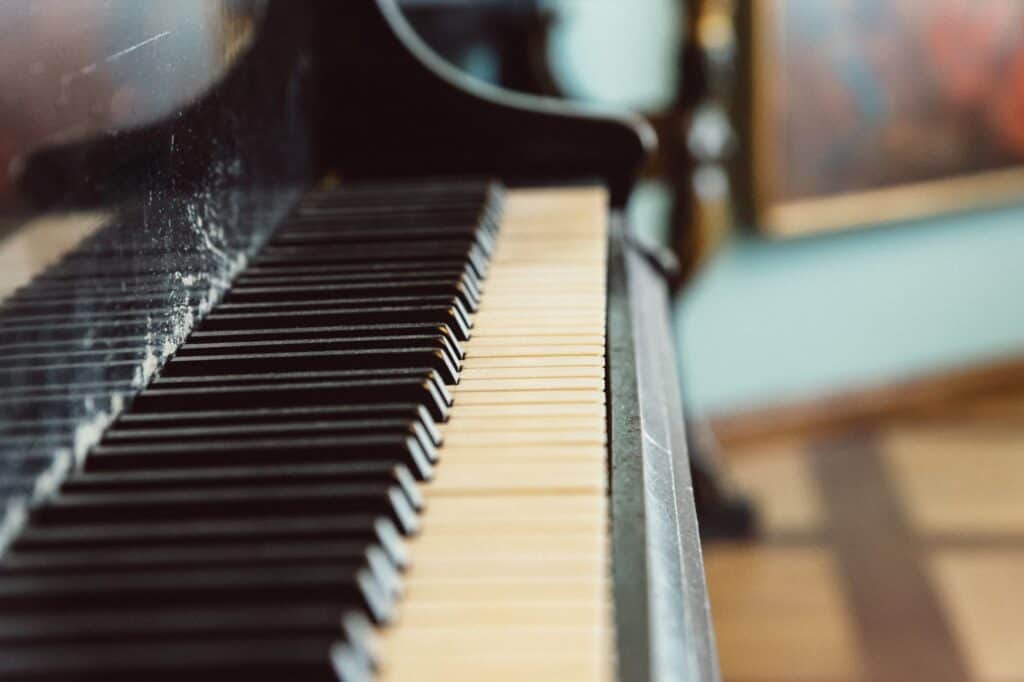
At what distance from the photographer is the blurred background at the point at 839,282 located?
2.52 m

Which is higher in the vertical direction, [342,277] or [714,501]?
[714,501]

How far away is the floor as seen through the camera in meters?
2.36

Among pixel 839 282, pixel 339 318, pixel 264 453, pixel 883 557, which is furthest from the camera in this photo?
pixel 839 282

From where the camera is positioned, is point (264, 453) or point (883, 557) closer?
point (264, 453)

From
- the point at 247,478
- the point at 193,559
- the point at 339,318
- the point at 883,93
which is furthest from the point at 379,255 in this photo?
the point at 883,93

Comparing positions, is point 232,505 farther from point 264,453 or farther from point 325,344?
point 325,344

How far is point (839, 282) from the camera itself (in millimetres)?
3273

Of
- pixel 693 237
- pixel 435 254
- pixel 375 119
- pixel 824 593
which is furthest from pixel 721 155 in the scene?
pixel 435 254

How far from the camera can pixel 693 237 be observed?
106 inches

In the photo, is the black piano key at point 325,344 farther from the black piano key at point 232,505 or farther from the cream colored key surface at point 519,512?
the black piano key at point 232,505

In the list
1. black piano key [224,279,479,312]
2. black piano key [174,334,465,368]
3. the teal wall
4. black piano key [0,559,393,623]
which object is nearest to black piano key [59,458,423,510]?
black piano key [0,559,393,623]

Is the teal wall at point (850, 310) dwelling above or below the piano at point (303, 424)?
above

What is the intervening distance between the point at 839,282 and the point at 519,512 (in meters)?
2.63

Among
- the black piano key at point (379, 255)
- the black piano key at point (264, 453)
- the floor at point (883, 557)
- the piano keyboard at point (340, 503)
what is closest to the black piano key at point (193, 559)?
the piano keyboard at point (340, 503)
